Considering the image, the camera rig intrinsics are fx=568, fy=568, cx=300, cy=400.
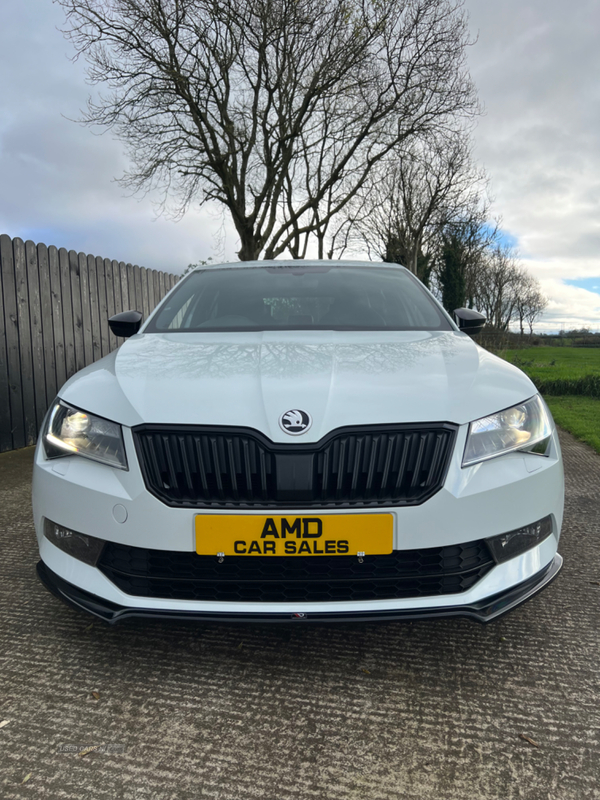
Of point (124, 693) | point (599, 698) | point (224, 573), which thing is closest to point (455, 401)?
point (224, 573)

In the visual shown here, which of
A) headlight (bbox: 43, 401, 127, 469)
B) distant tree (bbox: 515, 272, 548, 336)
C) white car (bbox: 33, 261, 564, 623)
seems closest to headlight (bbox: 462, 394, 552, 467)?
white car (bbox: 33, 261, 564, 623)

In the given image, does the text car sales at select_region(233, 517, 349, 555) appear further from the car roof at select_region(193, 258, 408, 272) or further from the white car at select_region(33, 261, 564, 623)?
the car roof at select_region(193, 258, 408, 272)

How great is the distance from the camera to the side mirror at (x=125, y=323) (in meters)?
2.99

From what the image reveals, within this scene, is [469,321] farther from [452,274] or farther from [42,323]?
[452,274]

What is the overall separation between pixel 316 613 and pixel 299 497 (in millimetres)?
343

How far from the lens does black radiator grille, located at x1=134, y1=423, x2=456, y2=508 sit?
1.65 m

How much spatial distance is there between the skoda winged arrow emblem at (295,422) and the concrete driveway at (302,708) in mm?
741

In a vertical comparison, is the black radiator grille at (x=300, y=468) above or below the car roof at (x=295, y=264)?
below

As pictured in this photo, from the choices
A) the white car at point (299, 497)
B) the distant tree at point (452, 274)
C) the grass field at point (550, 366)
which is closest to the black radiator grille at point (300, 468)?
the white car at point (299, 497)

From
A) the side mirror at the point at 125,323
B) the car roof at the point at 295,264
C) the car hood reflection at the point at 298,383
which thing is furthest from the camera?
the car roof at the point at 295,264

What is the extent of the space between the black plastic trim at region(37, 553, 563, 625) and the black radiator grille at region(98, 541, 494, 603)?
45mm

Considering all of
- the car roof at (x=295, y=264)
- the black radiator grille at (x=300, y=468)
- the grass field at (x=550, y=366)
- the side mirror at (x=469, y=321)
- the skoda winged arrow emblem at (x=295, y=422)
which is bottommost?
the grass field at (x=550, y=366)

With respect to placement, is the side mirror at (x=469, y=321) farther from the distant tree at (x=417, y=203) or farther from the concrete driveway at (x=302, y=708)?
the distant tree at (x=417, y=203)

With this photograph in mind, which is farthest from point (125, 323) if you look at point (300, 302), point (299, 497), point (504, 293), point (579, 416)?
point (504, 293)
